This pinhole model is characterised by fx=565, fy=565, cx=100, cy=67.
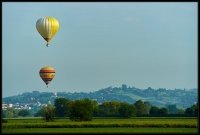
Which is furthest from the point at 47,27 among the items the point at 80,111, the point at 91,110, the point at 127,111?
the point at 127,111

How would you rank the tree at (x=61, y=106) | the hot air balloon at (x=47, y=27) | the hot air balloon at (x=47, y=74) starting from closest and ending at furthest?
1. the hot air balloon at (x=47, y=27)
2. the hot air balloon at (x=47, y=74)
3. the tree at (x=61, y=106)

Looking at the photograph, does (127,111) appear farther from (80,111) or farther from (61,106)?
(80,111)

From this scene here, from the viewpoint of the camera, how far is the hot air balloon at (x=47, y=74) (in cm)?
5122

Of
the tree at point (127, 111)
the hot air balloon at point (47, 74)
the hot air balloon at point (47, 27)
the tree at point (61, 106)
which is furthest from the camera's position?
the tree at point (61, 106)

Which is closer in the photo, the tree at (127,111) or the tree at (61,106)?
the tree at (127,111)

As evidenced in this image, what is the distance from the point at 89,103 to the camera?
2186 inches

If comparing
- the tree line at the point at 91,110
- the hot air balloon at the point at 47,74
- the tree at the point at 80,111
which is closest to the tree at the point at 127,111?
the tree line at the point at 91,110

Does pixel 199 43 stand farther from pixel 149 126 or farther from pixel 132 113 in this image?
pixel 132 113

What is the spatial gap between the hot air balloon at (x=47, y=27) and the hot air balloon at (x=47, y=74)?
734 cm

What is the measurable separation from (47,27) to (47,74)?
838cm

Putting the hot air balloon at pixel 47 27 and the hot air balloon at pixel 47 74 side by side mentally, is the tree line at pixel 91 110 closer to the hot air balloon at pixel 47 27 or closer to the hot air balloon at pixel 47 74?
the hot air balloon at pixel 47 74

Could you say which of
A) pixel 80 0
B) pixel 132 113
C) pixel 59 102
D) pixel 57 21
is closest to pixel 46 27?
pixel 57 21

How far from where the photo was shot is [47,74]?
51.3 meters

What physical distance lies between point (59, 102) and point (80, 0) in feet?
304
